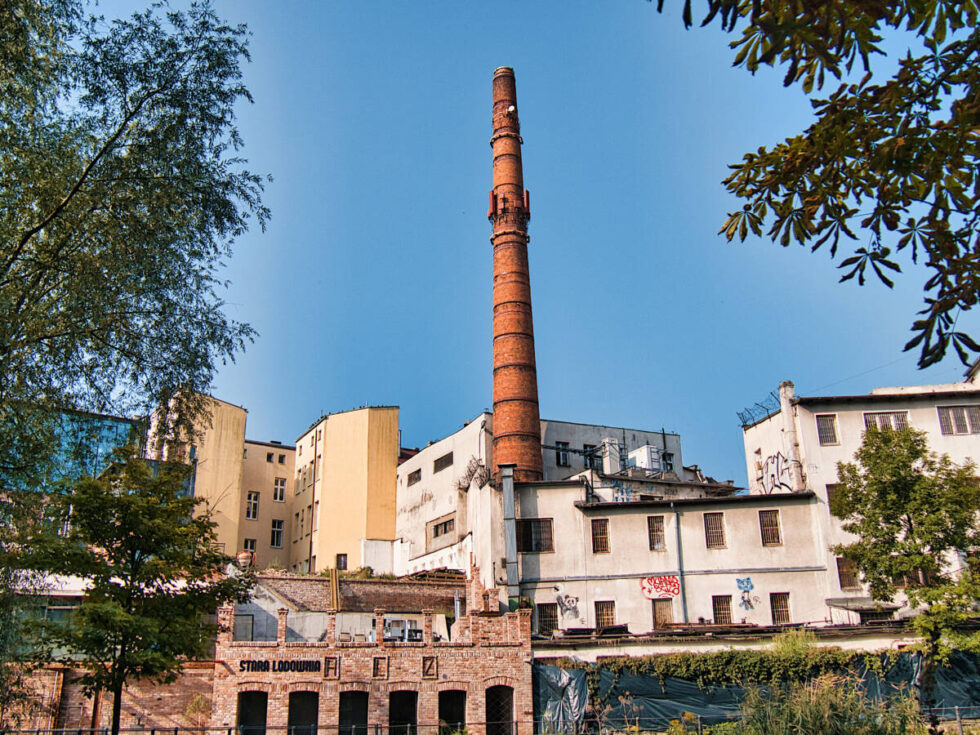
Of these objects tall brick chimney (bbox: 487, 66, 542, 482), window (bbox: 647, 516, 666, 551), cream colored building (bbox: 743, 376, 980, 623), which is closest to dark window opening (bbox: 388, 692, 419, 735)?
window (bbox: 647, 516, 666, 551)

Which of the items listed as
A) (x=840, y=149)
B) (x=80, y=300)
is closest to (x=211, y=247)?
(x=80, y=300)

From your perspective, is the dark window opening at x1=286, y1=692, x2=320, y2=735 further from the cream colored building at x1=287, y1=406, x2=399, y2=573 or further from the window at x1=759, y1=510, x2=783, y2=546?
the cream colored building at x1=287, y1=406, x2=399, y2=573

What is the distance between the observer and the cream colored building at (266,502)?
45625 mm

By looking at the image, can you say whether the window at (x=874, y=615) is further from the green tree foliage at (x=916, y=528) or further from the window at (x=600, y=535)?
the window at (x=600, y=535)

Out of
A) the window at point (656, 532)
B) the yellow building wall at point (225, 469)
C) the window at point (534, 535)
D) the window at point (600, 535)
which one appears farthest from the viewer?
the yellow building wall at point (225, 469)

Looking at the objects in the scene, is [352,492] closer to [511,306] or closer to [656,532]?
[511,306]

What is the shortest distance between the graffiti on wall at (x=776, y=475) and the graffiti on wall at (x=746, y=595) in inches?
137

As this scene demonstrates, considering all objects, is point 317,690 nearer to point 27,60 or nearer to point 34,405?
point 34,405

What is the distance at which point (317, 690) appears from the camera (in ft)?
75.0

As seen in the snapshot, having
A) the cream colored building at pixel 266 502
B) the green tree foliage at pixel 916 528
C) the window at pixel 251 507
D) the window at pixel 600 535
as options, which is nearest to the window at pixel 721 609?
the window at pixel 600 535

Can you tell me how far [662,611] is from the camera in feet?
92.0

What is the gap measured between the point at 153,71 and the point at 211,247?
8.36 feet

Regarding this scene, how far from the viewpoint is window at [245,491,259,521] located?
1804 inches

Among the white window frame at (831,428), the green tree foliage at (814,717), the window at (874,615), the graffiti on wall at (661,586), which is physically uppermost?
the white window frame at (831,428)
